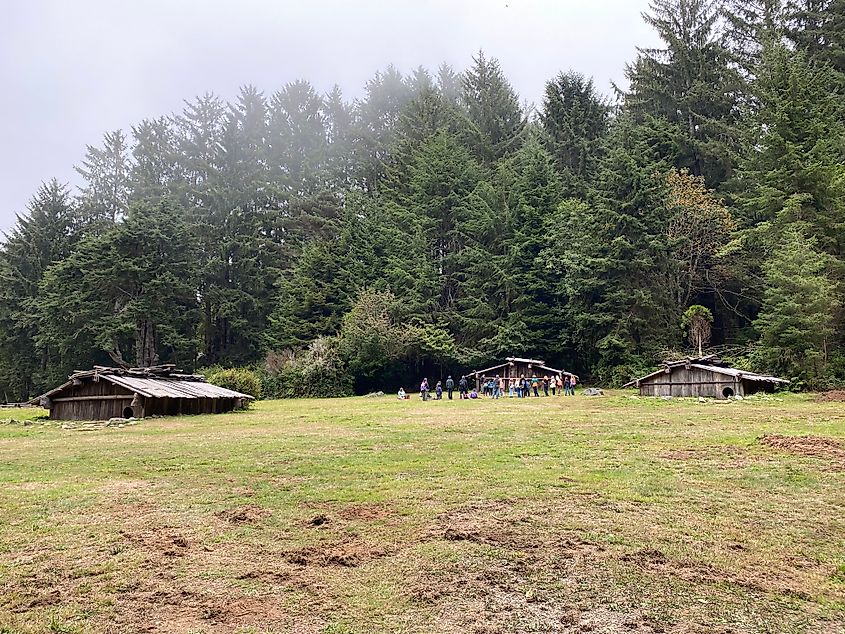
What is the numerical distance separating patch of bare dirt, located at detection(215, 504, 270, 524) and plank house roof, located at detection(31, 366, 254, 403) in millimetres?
17748

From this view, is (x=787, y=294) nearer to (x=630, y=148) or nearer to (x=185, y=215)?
(x=630, y=148)

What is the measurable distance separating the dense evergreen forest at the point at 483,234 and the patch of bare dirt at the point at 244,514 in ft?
98.4

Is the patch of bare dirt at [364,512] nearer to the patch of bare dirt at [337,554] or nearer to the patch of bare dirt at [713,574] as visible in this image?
the patch of bare dirt at [337,554]

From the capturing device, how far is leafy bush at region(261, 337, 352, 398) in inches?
1756

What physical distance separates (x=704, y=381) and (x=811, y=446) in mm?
18070

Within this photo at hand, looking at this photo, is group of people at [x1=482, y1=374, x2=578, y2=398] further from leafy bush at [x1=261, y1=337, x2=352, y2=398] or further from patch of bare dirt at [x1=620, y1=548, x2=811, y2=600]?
patch of bare dirt at [x1=620, y1=548, x2=811, y2=600]

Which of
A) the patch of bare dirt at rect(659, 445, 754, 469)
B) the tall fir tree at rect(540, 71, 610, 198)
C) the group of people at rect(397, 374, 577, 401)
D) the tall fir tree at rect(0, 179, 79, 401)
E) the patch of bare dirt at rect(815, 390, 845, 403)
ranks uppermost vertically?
the tall fir tree at rect(540, 71, 610, 198)

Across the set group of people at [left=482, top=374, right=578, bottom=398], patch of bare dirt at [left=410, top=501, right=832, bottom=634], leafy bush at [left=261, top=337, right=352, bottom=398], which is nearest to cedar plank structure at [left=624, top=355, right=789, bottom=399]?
→ group of people at [left=482, top=374, right=578, bottom=398]

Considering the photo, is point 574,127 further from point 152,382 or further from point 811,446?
point 811,446

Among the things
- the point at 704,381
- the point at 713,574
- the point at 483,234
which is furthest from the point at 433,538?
the point at 483,234

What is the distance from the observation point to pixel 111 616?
522 cm

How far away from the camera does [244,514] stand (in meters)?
8.27

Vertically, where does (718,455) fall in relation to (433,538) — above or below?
above

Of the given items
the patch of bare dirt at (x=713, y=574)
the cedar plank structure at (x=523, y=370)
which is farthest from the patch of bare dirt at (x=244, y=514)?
the cedar plank structure at (x=523, y=370)
